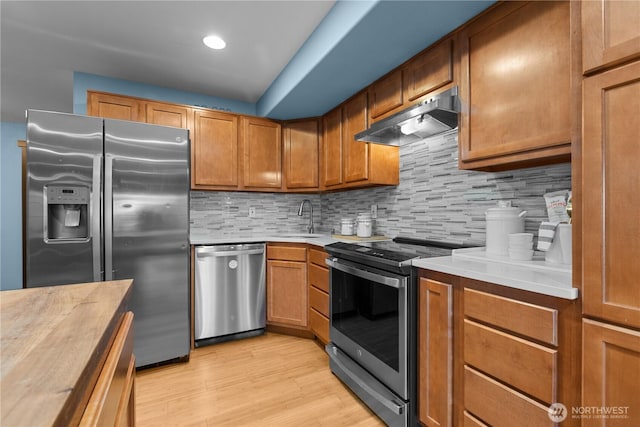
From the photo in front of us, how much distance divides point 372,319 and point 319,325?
2.77ft

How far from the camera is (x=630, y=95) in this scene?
852mm

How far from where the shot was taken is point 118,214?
2.11m

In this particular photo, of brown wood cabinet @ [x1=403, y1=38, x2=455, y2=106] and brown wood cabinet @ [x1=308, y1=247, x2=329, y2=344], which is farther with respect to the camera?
brown wood cabinet @ [x1=308, y1=247, x2=329, y2=344]

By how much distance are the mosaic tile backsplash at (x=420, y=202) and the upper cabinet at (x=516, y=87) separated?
18 cm

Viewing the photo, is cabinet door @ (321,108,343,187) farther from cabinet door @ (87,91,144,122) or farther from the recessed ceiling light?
cabinet door @ (87,91,144,122)

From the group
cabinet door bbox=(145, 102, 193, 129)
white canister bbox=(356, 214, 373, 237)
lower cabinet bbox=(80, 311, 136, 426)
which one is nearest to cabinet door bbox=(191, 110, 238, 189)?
cabinet door bbox=(145, 102, 193, 129)

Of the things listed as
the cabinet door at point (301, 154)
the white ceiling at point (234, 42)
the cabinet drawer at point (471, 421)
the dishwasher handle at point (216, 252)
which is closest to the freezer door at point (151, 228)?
the dishwasher handle at point (216, 252)

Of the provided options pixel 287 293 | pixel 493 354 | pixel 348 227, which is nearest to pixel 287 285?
pixel 287 293

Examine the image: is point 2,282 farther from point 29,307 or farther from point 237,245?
point 29,307

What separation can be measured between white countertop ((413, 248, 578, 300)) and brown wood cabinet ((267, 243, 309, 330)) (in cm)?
139

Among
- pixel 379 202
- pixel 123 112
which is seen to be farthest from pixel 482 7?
pixel 123 112

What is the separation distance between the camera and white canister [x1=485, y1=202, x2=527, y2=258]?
1.53m

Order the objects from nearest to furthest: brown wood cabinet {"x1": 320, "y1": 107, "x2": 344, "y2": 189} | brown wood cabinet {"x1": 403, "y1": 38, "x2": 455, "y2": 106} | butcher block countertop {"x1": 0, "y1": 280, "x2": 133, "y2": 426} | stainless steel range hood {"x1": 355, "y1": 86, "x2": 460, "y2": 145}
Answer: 1. butcher block countertop {"x1": 0, "y1": 280, "x2": 133, "y2": 426}
2. stainless steel range hood {"x1": 355, "y1": 86, "x2": 460, "y2": 145}
3. brown wood cabinet {"x1": 403, "y1": 38, "x2": 455, "y2": 106}
4. brown wood cabinet {"x1": 320, "y1": 107, "x2": 344, "y2": 189}

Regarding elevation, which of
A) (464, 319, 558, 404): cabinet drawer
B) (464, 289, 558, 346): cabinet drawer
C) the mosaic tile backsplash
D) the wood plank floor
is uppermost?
the mosaic tile backsplash
